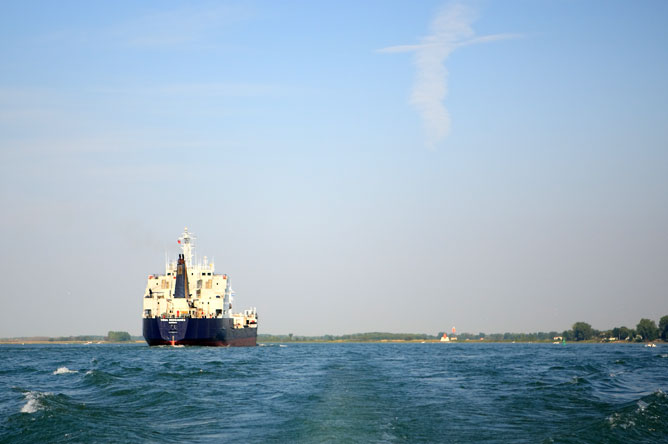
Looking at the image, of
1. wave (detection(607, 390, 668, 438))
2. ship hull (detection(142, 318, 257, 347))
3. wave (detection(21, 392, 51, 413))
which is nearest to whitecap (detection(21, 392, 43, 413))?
wave (detection(21, 392, 51, 413))

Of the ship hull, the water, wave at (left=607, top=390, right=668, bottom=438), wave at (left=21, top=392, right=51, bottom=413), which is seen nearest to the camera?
the water

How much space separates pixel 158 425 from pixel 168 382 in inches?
600

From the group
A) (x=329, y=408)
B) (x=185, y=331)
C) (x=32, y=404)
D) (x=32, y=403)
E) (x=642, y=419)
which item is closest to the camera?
(x=642, y=419)

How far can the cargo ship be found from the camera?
95.8m

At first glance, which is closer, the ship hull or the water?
the water

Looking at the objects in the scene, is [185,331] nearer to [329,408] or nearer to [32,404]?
[32,404]

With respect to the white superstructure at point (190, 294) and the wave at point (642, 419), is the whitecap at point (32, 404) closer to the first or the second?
the wave at point (642, 419)

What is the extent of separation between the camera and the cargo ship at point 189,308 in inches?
3770

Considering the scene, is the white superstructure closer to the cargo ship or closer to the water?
the cargo ship

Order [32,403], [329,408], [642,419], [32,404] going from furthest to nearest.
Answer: [329,408], [32,403], [32,404], [642,419]

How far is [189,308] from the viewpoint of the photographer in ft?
347

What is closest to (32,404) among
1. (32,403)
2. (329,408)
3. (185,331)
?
(32,403)

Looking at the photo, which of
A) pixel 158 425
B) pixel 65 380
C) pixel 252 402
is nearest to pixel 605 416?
pixel 252 402

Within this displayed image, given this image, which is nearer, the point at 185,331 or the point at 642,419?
the point at 642,419
